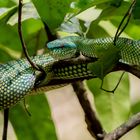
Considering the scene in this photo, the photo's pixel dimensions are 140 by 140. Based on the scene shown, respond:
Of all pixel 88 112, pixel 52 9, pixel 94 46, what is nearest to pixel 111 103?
pixel 88 112

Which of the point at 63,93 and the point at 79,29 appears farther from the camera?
the point at 63,93

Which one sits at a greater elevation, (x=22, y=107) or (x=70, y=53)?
(x=70, y=53)

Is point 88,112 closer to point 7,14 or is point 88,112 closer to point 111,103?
point 111,103

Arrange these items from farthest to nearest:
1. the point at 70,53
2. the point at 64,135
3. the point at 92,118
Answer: the point at 64,135, the point at 92,118, the point at 70,53

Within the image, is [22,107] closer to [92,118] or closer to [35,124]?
[35,124]

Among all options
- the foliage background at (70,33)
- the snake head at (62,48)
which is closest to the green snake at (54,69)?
the snake head at (62,48)

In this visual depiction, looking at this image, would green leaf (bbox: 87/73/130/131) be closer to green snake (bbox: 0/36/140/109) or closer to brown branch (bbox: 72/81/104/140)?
brown branch (bbox: 72/81/104/140)

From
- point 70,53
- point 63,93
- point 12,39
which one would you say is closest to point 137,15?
point 70,53

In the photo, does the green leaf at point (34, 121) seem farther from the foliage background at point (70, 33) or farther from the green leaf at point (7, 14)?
the green leaf at point (7, 14)
